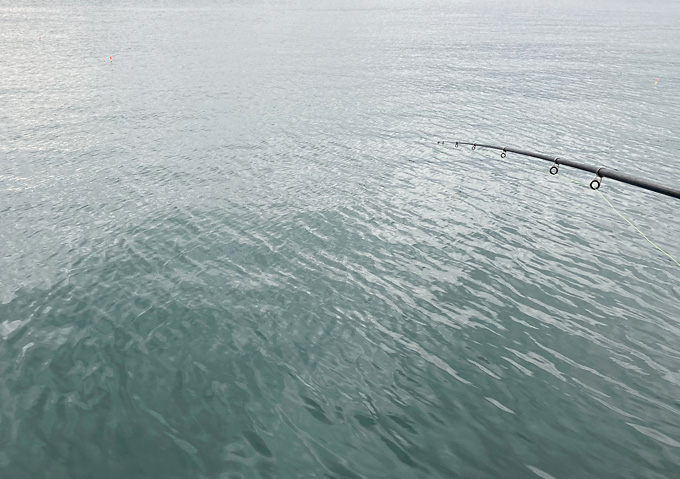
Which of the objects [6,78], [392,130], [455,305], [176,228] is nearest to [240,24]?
[6,78]

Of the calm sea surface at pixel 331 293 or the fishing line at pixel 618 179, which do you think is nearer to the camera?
the fishing line at pixel 618 179

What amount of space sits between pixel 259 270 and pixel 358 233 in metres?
5.66

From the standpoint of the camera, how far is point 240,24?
11975cm

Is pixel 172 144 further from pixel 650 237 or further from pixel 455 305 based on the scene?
pixel 650 237

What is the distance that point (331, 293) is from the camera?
63.5 ft

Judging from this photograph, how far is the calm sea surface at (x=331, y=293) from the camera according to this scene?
12797 mm

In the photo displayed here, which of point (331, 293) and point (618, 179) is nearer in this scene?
point (618, 179)

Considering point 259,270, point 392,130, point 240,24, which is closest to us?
point 259,270

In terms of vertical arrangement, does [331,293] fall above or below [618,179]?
below

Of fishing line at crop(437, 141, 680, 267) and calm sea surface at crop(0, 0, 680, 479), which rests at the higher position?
fishing line at crop(437, 141, 680, 267)

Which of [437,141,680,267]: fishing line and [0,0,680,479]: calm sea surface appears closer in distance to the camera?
[437,141,680,267]: fishing line

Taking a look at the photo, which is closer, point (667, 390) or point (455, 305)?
point (667, 390)

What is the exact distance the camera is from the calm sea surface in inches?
504

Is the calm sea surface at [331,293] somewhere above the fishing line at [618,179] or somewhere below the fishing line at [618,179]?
below
